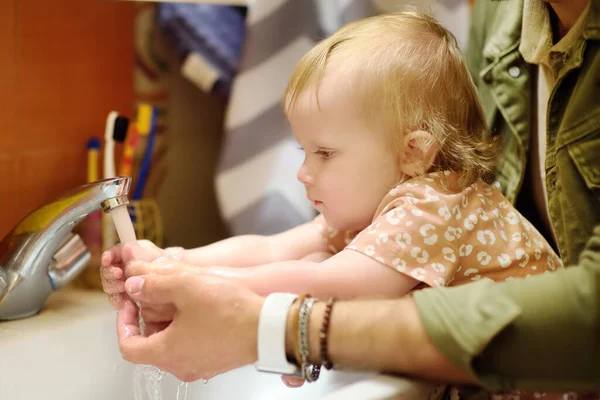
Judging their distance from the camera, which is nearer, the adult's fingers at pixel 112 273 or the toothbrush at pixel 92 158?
the adult's fingers at pixel 112 273

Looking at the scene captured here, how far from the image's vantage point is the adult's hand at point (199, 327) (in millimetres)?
658

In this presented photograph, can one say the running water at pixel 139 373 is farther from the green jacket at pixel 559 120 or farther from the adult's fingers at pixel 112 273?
the green jacket at pixel 559 120

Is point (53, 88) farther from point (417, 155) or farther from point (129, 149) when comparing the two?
point (417, 155)

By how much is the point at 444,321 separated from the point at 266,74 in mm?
725

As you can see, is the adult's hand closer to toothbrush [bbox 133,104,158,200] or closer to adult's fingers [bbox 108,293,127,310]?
adult's fingers [bbox 108,293,127,310]

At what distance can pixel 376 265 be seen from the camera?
2.39 feet

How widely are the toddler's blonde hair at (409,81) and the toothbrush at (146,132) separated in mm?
429

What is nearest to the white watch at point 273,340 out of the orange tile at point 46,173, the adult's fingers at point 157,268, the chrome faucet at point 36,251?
the adult's fingers at point 157,268

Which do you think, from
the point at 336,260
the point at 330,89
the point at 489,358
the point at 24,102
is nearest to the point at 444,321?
the point at 489,358

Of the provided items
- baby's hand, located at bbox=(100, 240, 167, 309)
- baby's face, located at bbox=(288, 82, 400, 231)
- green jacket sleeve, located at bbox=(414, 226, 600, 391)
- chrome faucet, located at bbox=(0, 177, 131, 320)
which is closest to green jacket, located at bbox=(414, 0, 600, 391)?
green jacket sleeve, located at bbox=(414, 226, 600, 391)

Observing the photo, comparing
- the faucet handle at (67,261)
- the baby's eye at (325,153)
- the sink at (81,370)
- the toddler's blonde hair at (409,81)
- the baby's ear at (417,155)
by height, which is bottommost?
the sink at (81,370)

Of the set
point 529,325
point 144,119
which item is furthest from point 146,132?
point 529,325

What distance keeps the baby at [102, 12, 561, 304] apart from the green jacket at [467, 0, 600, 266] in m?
0.05

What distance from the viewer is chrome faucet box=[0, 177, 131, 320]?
2.93 ft
